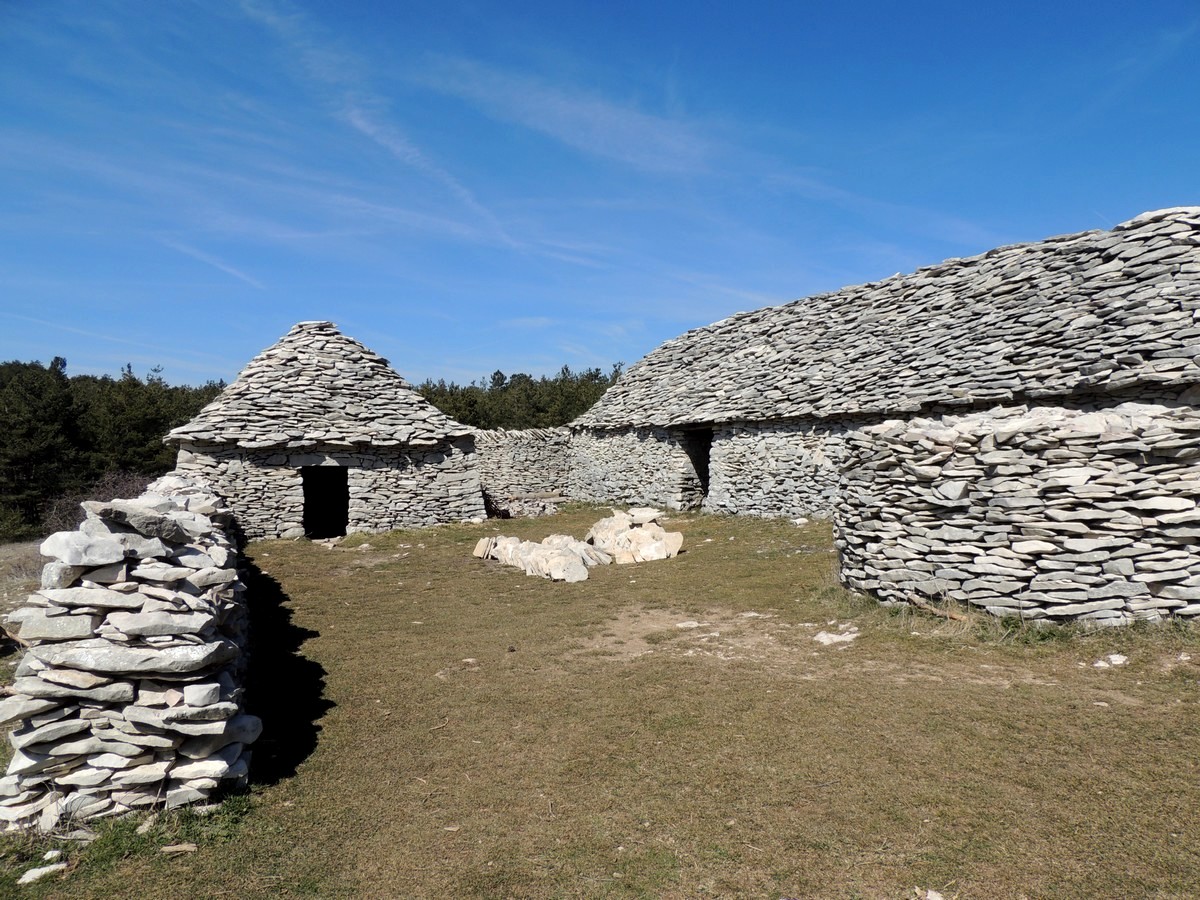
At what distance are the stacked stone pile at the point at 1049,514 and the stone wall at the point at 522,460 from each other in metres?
19.9

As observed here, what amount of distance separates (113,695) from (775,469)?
1559 centimetres

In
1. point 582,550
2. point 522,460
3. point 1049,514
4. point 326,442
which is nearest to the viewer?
point 1049,514

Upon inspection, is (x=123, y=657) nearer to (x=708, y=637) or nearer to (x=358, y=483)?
(x=708, y=637)

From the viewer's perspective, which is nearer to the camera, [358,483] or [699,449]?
[358,483]

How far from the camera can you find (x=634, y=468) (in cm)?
2355

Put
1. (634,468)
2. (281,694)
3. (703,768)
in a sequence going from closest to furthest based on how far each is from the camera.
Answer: (703,768), (281,694), (634,468)

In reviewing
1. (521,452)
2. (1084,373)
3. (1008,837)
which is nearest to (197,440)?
(521,452)

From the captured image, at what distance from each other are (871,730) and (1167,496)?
427 centimetres

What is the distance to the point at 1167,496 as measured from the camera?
7.02 metres

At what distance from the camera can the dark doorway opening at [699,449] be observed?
21.5 meters

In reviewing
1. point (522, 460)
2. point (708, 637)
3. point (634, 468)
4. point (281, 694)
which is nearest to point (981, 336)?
point (708, 637)

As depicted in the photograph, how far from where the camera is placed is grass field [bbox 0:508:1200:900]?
3973 millimetres

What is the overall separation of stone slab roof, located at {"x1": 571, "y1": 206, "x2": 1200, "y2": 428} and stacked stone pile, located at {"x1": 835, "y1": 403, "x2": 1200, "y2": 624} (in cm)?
492

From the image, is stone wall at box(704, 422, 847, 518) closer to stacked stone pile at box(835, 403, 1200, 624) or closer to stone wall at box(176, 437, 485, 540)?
stone wall at box(176, 437, 485, 540)
